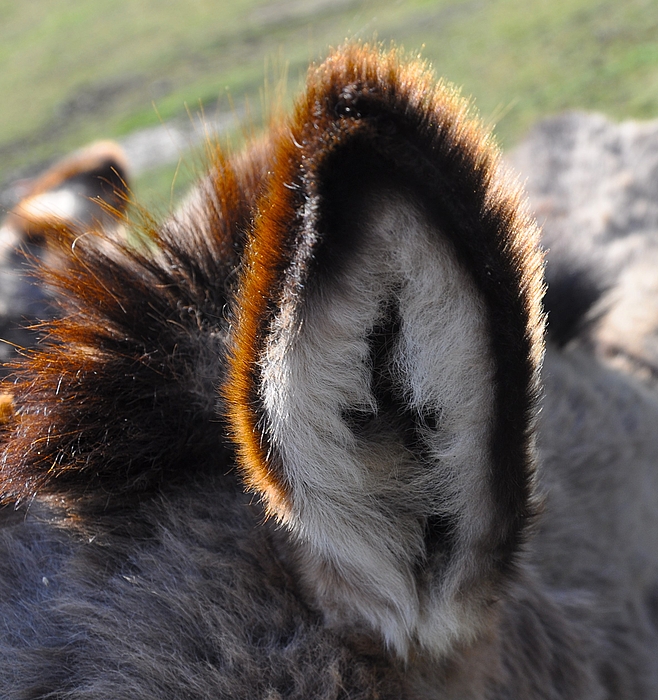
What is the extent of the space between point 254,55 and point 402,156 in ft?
33.6

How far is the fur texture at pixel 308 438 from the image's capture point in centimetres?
73

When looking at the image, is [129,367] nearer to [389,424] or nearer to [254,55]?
[389,424]

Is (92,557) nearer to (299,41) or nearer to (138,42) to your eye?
(299,41)

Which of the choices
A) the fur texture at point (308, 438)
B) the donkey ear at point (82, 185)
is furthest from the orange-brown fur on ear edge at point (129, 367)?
the donkey ear at point (82, 185)

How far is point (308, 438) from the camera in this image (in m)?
0.83

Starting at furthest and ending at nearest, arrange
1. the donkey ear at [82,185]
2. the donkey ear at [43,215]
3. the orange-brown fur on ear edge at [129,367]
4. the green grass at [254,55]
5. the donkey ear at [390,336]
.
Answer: the green grass at [254,55]
the donkey ear at [82,185]
the donkey ear at [43,215]
the orange-brown fur on ear edge at [129,367]
the donkey ear at [390,336]

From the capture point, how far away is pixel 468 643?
110cm

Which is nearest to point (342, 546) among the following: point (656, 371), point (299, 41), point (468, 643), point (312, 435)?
point (312, 435)

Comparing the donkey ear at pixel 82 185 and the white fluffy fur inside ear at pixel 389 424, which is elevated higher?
the donkey ear at pixel 82 185

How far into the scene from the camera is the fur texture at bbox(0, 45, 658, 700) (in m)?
0.73

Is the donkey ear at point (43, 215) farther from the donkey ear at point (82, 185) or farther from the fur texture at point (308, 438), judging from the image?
the fur texture at point (308, 438)

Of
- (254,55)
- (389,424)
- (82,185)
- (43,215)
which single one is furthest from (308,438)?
(254,55)

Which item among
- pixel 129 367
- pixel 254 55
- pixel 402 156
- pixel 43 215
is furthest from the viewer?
pixel 254 55

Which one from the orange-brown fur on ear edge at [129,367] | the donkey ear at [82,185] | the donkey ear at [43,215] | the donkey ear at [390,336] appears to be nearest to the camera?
the donkey ear at [390,336]
